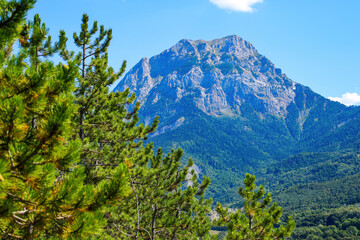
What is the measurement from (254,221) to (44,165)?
22.2ft

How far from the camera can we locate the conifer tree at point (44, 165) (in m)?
1.93

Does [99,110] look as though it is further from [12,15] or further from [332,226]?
[332,226]

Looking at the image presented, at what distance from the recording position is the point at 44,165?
2.02 meters

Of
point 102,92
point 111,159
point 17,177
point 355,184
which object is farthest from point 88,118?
point 355,184

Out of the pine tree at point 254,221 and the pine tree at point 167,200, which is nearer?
the pine tree at point 254,221

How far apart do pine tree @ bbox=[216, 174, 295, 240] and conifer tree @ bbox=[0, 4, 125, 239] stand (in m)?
5.14

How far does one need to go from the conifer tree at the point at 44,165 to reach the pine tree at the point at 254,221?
5.14 m

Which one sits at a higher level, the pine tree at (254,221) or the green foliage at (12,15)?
the green foliage at (12,15)

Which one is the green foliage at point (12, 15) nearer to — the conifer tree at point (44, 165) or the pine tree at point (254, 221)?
the conifer tree at point (44, 165)

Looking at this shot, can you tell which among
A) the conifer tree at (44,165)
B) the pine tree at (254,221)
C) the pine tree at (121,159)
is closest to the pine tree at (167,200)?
the pine tree at (121,159)

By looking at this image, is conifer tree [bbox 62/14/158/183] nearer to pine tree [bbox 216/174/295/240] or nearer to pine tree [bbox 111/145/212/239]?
pine tree [bbox 111/145/212/239]

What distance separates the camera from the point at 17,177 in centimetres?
200

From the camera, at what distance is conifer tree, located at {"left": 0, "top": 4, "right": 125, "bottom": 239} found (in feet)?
6.34

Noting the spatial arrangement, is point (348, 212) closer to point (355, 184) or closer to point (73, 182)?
point (355, 184)
